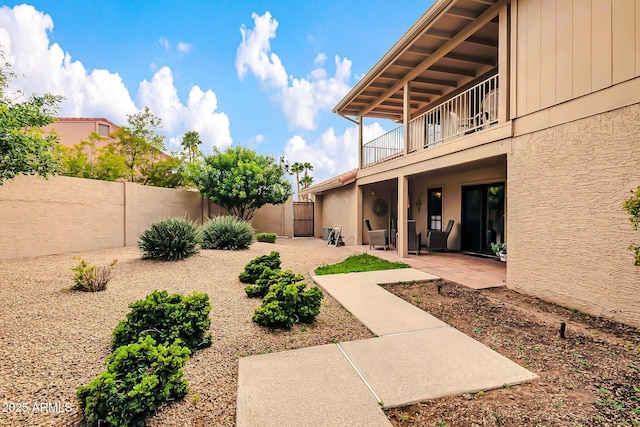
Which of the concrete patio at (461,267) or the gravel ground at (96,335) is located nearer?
the gravel ground at (96,335)

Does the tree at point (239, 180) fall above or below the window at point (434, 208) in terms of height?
above

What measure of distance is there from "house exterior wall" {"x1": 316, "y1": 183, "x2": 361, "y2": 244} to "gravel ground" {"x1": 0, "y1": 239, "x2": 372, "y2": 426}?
6.44 metres

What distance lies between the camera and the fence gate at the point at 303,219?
17.1 m

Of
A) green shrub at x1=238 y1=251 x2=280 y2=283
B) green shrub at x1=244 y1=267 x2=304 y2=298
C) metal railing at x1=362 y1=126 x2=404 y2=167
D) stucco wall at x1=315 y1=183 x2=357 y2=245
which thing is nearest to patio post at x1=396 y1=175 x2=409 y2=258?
metal railing at x1=362 y1=126 x2=404 y2=167

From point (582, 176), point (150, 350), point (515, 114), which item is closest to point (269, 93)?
point (515, 114)

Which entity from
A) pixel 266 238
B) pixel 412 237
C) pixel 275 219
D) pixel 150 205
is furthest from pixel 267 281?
pixel 275 219

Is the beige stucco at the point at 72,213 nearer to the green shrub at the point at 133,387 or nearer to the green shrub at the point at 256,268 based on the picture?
the green shrub at the point at 256,268

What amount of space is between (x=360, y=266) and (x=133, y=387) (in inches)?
229

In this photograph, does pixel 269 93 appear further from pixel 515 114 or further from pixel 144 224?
pixel 515 114

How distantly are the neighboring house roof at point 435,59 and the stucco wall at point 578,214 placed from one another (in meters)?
2.88

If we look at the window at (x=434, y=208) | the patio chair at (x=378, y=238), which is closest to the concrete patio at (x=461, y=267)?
the patio chair at (x=378, y=238)

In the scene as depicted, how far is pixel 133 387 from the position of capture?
6.68 ft

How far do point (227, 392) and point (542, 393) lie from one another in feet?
8.23

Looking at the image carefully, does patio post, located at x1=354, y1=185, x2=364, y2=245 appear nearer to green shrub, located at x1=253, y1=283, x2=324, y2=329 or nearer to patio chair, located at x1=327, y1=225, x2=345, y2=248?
patio chair, located at x1=327, y1=225, x2=345, y2=248
